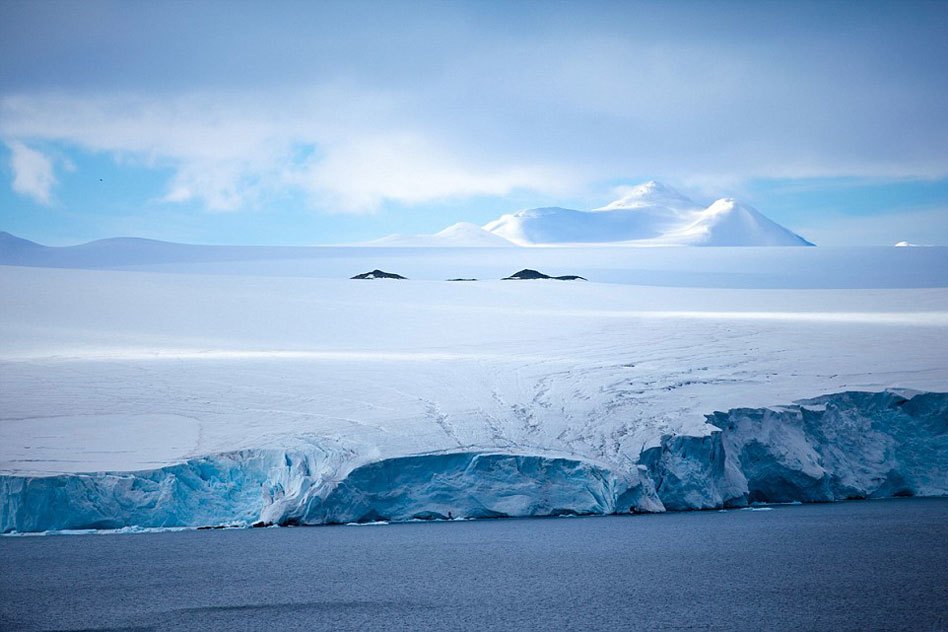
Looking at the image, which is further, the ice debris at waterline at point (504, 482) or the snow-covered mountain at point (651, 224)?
the snow-covered mountain at point (651, 224)

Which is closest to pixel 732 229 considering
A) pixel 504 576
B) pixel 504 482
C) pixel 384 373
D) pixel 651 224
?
pixel 651 224

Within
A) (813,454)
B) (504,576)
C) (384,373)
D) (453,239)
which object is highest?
(453,239)

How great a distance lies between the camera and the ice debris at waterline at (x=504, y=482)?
306 inches

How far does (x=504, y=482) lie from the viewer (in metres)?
8.31

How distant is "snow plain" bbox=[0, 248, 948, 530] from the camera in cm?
834

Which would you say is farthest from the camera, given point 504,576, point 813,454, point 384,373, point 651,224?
point 651,224

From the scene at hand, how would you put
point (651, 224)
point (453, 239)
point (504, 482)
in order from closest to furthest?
point (504, 482) → point (453, 239) → point (651, 224)

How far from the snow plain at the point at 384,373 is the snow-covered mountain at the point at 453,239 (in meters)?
44.8

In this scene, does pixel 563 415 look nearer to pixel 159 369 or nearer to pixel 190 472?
pixel 190 472

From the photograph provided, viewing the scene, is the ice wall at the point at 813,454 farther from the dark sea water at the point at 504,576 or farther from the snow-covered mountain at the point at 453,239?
the snow-covered mountain at the point at 453,239

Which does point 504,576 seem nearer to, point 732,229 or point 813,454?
point 813,454

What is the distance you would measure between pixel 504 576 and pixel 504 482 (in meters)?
2.44

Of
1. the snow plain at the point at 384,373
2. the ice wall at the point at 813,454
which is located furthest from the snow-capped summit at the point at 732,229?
the ice wall at the point at 813,454

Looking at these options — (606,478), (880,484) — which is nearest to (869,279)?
(880,484)
